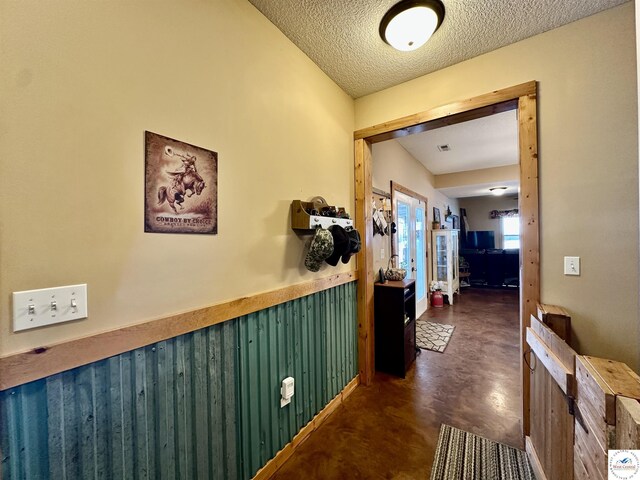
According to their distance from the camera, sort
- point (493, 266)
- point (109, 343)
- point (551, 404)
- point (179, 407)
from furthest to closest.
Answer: point (493, 266), point (551, 404), point (179, 407), point (109, 343)

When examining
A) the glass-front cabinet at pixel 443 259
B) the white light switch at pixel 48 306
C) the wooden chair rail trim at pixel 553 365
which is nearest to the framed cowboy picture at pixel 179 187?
the white light switch at pixel 48 306

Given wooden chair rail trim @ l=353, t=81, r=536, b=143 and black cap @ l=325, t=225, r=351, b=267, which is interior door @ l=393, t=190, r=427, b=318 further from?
black cap @ l=325, t=225, r=351, b=267

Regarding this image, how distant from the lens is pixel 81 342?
0.85 m

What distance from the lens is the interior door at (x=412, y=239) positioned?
3.84m

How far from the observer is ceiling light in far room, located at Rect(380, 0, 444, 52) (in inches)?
57.5

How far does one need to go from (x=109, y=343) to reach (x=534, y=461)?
2.38 metres

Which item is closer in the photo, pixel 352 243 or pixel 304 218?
pixel 304 218

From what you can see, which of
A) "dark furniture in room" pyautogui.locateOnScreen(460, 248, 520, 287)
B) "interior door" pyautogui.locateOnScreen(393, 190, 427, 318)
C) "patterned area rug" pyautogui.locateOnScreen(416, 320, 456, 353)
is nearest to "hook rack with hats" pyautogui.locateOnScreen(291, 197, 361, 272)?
"interior door" pyautogui.locateOnScreen(393, 190, 427, 318)

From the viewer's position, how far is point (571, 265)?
1595 millimetres

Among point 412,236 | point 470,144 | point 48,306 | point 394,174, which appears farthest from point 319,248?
point 470,144

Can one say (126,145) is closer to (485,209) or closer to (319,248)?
(319,248)

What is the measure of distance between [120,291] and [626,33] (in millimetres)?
2940

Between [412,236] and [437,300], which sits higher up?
[412,236]

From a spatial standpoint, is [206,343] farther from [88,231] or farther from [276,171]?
[276,171]
